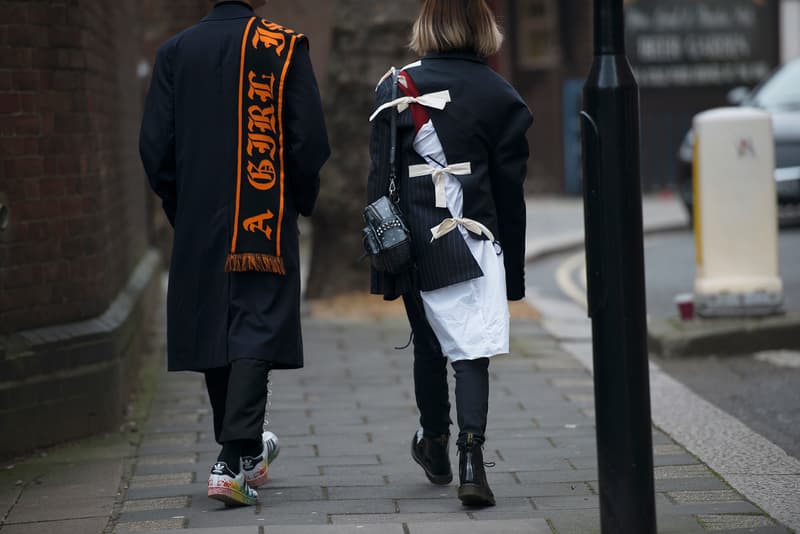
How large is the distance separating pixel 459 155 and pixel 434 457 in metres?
1.05

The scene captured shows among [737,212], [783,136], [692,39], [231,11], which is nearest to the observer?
[231,11]

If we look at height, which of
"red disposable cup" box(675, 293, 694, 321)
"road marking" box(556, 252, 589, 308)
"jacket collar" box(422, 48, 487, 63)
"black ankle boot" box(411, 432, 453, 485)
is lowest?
"road marking" box(556, 252, 589, 308)

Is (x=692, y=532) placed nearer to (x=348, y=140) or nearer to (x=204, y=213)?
(x=204, y=213)

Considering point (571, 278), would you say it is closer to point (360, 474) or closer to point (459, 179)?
point (360, 474)

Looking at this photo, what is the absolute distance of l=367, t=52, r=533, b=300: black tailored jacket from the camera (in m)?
4.36

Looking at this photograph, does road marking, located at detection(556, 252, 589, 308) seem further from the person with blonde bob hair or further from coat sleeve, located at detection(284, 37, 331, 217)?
coat sleeve, located at detection(284, 37, 331, 217)

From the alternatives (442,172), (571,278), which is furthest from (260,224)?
(571,278)

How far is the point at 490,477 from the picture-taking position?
4.84 m

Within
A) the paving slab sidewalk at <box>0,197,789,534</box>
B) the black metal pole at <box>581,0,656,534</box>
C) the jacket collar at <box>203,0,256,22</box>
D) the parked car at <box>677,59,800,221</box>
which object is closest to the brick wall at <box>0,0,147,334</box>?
the paving slab sidewalk at <box>0,197,789,534</box>

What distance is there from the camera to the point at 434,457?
4652mm

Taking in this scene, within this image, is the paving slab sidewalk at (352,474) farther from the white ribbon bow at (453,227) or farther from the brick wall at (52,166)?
the white ribbon bow at (453,227)

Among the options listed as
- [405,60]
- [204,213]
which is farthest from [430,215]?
[405,60]

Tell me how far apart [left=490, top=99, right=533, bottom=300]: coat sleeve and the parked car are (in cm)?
854

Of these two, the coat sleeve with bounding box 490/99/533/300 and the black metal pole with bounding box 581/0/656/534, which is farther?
the coat sleeve with bounding box 490/99/533/300
